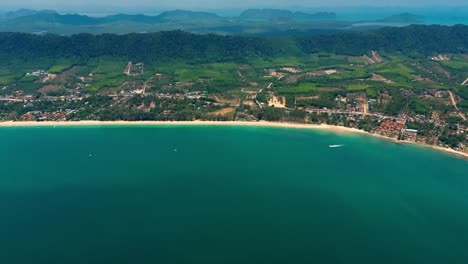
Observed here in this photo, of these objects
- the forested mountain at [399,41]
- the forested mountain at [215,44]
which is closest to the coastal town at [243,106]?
the forested mountain at [215,44]

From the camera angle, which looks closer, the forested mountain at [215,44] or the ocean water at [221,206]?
the ocean water at [221,206]

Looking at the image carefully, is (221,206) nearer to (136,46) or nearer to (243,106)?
(243,106)

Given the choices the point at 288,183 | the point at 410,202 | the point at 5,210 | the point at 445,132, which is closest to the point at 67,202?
the point at 5,210

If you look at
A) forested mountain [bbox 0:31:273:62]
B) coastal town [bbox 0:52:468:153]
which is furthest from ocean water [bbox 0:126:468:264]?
forested mountain [bbox 0:31:273:62]

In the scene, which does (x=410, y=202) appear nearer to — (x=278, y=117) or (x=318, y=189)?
(x=318, y=189)

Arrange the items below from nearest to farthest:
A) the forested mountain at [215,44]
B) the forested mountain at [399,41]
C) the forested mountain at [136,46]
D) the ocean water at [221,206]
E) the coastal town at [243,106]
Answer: the ocean water at [221,206] < the coastal town at [243,106] < the forested mountain at [136,46] < the forested mountain at [215,44] < the forested mountain at [399,41]

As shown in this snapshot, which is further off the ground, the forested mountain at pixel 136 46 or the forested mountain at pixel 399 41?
the forested mountain at pixel 399 41

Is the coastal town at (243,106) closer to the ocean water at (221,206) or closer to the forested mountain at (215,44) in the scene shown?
the ocean water at (221,206)

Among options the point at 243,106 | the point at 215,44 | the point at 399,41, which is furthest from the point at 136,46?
the point at 399,41
